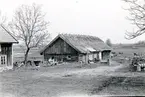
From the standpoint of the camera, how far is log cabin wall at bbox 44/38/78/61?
44562mm

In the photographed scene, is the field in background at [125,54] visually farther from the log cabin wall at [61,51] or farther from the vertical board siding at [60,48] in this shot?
the vertical board siding at [60,48]

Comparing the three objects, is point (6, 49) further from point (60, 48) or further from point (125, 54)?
point (125, 54)

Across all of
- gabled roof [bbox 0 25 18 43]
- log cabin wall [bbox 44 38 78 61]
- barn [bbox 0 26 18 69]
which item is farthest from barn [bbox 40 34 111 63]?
barn [bbox 0 26 18 69]

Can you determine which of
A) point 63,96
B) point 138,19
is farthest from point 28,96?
point 138,19

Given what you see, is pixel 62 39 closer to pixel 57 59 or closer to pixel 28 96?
pixel 57 59

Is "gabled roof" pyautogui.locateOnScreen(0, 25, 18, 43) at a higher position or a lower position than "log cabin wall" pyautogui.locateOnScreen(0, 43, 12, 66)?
higher

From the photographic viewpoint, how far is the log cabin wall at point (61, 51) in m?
44.6

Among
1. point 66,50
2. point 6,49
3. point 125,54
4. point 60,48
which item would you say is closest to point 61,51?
point 60,48

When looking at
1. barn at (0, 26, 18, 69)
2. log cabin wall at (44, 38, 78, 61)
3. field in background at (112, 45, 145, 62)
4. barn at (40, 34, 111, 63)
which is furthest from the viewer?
field in background at (112, 45, 145, 62)

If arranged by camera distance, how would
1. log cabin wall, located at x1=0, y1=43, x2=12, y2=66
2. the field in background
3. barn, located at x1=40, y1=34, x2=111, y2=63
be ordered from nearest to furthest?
log cabin wall, located at x1=0, y1=43, x2=12, y2=66, barn, located at x1=40, y1=34, x2=111, y2=63, the field in background

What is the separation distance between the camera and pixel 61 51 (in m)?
45.2

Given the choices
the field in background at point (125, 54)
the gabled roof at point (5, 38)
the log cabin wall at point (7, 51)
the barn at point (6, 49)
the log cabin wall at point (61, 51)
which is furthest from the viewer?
the field in background at point (125, 54)

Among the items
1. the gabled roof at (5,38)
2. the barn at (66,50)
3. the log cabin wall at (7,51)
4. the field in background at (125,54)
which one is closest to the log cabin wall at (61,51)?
the barn at (66,50)

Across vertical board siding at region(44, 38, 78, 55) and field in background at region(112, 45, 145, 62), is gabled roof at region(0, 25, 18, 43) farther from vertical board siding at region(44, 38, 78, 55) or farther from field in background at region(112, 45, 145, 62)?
field in background at region(112, 45, 145, 62)
